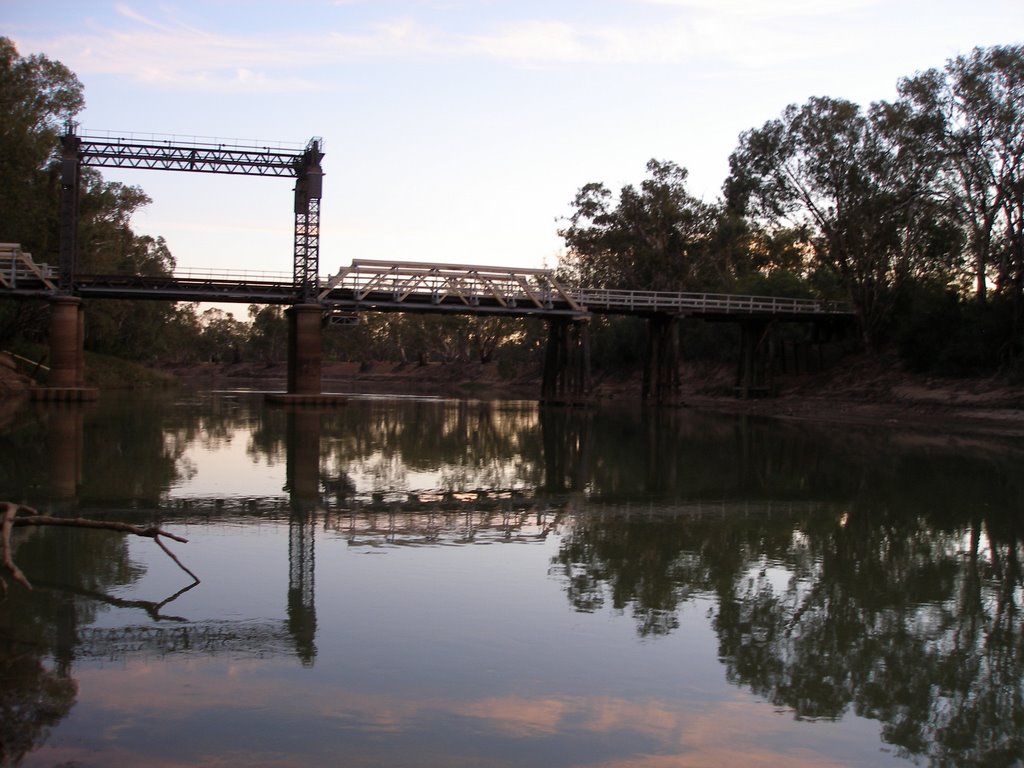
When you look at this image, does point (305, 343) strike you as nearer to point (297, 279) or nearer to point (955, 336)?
point (297, 279)

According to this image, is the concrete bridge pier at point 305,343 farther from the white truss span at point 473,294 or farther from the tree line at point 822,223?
the tree line at point 822,223

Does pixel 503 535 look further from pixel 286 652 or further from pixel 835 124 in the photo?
pixel 835 124

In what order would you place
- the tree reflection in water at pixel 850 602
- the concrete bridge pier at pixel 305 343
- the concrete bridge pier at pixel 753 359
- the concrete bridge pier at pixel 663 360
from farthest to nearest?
the concrete bridge pier at pixel 753 359 → the concrete bridge pier at pixel 663 360 → the concrete bridge pier at pixel 305 343 → the tree reflection in water at pixel 850 602

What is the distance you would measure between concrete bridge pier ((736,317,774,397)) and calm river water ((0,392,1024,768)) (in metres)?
39.8

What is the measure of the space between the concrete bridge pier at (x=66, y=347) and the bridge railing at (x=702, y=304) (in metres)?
24.0

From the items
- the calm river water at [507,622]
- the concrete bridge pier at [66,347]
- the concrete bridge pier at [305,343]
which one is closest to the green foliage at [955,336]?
the concrete bridge pier at [305,343]

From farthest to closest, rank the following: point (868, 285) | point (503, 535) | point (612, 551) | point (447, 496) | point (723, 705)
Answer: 1. point (868, 285)
2. point (447, 496)
3. point (503, 535)
4. point (612, 551)
5. point (723, 705)

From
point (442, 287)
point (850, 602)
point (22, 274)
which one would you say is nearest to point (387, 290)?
point (442, 287)

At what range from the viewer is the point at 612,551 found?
13711mm

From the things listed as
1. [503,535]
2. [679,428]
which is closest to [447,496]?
[503,535]

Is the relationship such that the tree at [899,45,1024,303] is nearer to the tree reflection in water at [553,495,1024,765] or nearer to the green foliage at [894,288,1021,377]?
the green foliage at [894,288,1021,377]

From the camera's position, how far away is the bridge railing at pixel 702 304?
183ft

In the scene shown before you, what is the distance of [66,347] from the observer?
1804 inches

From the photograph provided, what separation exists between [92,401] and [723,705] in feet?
144
